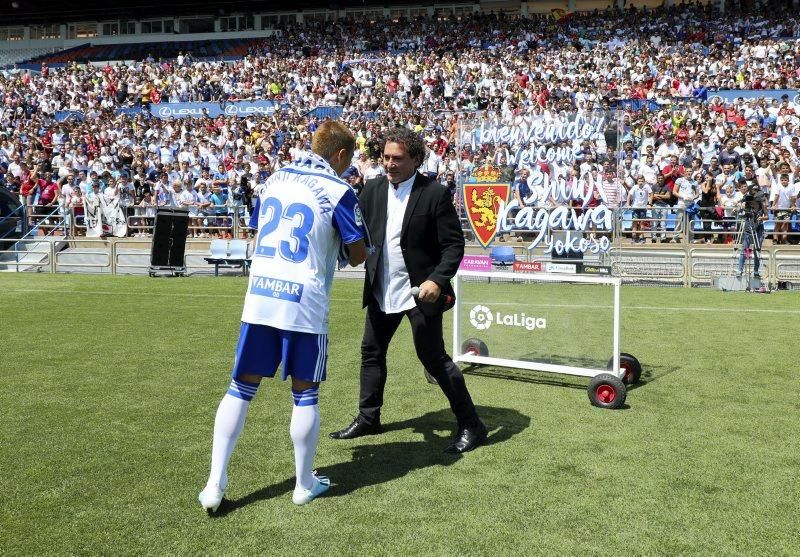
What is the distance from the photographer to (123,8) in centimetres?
4738

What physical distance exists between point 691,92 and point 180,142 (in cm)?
1635

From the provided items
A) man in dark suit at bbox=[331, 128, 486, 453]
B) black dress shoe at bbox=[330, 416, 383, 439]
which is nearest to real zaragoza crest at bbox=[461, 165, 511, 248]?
man in dark suit at bbox=[331, 128, 486, 453]

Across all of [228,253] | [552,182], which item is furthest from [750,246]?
[228,253]

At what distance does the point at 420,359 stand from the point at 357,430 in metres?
0.71

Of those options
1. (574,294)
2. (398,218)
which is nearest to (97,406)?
(398,218)

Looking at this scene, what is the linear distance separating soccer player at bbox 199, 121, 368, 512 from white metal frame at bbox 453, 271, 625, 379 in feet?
9.43

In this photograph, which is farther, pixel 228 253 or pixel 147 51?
pixel 147 51

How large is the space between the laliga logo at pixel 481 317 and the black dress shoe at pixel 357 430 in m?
2.07

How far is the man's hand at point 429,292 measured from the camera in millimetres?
4676

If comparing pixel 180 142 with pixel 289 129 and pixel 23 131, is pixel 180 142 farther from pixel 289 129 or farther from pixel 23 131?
pixel 23 131

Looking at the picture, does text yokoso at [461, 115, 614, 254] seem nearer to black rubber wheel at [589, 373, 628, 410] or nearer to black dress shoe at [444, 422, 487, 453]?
black rubber wheel at [589, 373, 628, 410]

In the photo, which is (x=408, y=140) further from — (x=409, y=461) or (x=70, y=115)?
(x=70, y=115)

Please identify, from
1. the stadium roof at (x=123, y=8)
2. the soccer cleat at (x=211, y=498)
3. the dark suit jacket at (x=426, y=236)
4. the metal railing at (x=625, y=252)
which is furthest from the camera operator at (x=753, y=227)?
the stadium roof at (x=123, y=8)

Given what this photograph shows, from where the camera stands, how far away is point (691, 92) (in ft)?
79.5
